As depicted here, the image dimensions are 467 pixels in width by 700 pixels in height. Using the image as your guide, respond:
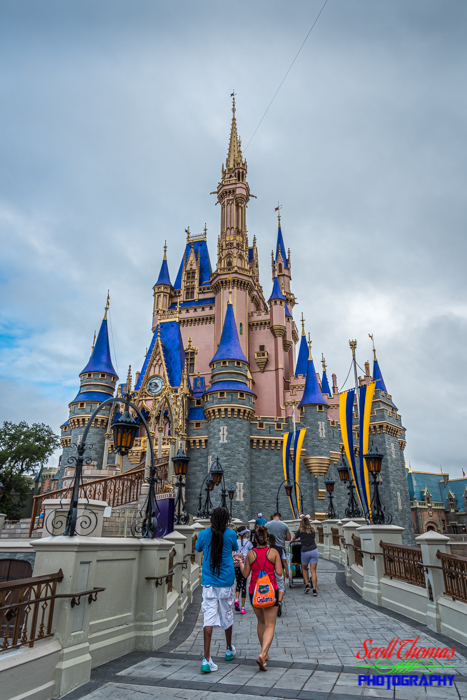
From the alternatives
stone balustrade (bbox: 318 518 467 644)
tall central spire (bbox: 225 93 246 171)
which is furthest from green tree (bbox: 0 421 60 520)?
stone balustrade (bbox: 318 518 467 644)

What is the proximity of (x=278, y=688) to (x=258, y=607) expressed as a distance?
0.98 metres

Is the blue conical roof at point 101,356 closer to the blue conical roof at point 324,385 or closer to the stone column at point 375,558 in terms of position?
the blue conical roof at point 324,385

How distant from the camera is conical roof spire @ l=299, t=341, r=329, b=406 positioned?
36.0 m

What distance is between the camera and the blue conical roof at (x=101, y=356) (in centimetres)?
4044

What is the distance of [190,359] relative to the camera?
4241 cm

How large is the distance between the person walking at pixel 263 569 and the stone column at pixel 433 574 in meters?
2.92

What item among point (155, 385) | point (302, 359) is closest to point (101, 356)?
point (155, 385)

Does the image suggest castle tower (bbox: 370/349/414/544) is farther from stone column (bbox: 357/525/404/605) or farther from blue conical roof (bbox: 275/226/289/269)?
stone column (bbox: 357/525/404/605)

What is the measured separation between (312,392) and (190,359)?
1178 centimetres

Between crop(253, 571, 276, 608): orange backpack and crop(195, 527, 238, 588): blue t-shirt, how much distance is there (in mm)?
355

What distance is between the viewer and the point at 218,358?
3628 centimetres

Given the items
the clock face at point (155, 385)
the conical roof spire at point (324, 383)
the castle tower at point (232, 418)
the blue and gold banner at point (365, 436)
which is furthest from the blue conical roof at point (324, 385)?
the blue and gold banner at point (365, 436)

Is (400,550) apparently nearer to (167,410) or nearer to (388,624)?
(388,624)

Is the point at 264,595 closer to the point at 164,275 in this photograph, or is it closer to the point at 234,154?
the point at 164,275
